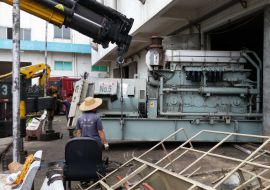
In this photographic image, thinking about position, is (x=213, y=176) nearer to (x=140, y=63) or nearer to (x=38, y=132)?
(x=38, y=132)

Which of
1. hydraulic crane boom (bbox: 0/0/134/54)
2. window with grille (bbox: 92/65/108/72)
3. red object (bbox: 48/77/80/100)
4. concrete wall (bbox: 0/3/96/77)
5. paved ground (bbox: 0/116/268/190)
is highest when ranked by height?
concrete wall (bbox: 0/3/96/77)

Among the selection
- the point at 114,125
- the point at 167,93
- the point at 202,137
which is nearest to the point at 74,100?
the point at 114,125

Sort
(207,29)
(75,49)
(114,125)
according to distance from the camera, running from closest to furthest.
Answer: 1. (114,125)
2. (207,29)
3. (75,49)

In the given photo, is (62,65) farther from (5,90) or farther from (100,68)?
(5,90)

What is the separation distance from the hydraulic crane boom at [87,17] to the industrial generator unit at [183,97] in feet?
10.2

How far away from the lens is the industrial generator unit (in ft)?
37.3

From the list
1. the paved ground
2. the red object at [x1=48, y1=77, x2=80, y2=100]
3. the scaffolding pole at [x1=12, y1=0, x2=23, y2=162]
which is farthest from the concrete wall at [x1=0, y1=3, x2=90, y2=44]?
the scaffolding pole at [x1=12, y1=0, x2=23, y2=162]

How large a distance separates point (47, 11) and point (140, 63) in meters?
15.0

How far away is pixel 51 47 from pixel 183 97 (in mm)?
24172

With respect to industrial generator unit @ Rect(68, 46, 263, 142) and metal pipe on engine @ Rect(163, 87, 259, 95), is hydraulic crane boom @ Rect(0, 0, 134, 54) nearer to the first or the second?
industrial generator unit @ Rect(68, 46, 263, 142)

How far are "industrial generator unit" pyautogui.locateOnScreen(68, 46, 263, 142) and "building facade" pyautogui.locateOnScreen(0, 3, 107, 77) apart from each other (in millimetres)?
22005

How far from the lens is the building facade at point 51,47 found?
33.6 meters

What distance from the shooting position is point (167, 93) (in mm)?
11688

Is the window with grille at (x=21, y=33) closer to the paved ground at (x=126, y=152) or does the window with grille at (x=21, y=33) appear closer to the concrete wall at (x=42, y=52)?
the concrete wall at (x=42, y=52)
